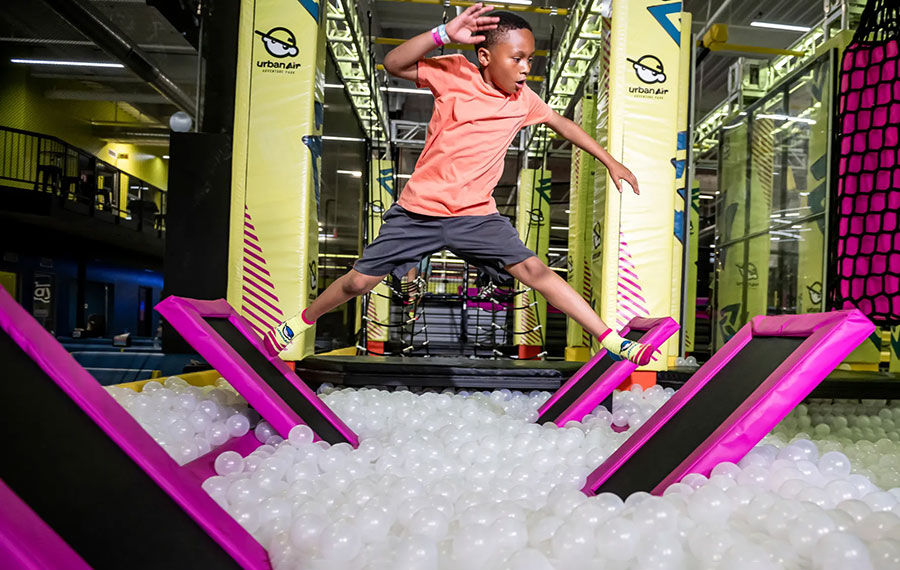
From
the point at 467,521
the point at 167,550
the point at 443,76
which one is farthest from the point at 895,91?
the point at 167,550

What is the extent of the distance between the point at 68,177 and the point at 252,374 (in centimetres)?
1146

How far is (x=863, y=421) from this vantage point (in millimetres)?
2652

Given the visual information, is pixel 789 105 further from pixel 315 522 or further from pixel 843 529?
pixel 315 522

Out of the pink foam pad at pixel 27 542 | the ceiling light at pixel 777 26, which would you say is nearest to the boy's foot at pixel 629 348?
the pink foam pad at pixel 27 542

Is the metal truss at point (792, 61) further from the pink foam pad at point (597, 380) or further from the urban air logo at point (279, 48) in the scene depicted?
the urban air logo at point (279, 48)

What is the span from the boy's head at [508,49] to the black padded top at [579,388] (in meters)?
1.17

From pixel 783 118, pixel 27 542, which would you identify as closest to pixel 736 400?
pixel 27 542

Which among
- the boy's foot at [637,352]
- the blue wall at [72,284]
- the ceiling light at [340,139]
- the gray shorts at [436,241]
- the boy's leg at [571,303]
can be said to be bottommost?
the blue wall at [72,284]

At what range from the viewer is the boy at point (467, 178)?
212 cm

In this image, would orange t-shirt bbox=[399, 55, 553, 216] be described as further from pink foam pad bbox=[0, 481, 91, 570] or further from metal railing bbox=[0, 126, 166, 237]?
metal railing bbox=[0, 126, 166, 237]

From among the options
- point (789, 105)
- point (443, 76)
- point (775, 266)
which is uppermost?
point (789, 105)

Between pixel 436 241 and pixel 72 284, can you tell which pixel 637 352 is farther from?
pixel 72 284

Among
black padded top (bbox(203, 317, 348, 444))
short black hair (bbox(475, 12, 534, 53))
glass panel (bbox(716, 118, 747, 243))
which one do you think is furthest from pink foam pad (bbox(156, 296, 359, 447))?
glass panel (bbox(716, 118, 747, 243))

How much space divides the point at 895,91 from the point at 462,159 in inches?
98.2
